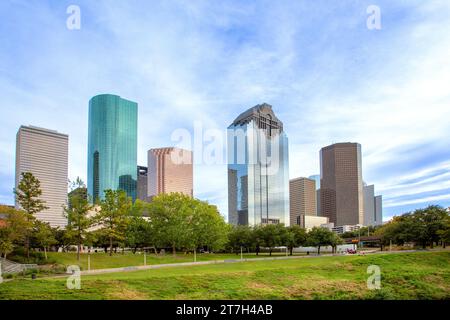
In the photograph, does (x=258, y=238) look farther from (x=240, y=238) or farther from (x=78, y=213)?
(x=78, y=213)

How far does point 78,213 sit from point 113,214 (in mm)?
8253

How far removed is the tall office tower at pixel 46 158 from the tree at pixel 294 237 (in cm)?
8704

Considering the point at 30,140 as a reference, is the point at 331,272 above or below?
below

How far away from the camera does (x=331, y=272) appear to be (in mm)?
34719

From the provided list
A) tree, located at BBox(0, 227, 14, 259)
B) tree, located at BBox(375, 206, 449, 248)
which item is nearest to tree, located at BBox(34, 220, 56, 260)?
tree, located at BBox(0, 227, 14, 259)

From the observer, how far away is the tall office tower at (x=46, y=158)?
490ft

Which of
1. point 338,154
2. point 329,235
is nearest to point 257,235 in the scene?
point 329,235

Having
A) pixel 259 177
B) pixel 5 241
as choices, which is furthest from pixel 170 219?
pixel 259 177

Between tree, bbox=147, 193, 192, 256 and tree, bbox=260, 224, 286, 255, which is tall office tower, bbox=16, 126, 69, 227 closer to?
tree, bbox=147, 193, 192, 256

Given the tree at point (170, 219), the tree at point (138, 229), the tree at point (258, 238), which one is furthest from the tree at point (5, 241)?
the tree at point (258, 238)

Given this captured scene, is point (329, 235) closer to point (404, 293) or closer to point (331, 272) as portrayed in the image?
point (331, 272)

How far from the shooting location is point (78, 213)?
159 feet
